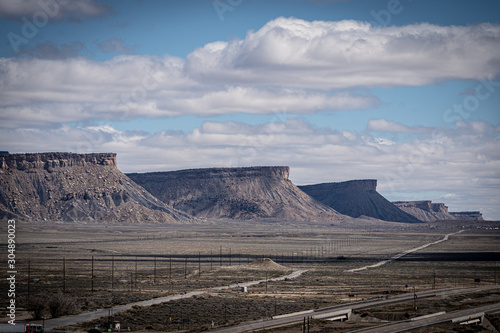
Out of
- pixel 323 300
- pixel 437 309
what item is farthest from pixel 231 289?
pixel 437 309

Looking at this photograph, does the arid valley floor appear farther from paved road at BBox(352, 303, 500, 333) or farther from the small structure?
paved road at BBox(352, 303, 500, 333)

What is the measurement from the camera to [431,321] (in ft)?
190

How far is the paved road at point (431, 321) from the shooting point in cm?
5324

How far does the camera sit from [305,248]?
16550 centimetres

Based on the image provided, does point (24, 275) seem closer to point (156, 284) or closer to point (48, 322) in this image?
point (156, 284)

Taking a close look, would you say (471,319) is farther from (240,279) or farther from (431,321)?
(240,279)

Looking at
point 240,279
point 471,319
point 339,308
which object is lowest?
point 471,319

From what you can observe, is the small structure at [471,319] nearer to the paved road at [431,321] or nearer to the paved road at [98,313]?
the paved road at [431,321]

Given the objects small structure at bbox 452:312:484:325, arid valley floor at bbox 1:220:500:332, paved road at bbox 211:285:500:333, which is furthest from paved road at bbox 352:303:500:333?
paved road at bbox 211:285:500:333

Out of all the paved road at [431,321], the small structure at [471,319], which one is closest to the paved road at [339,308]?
the paved road at [431,321]

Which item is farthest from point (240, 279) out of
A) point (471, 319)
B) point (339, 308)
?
point (471, 319)

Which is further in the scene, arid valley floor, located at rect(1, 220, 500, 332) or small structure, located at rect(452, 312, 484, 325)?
arid valley floor, located at rect(1, 220, 500, 332)

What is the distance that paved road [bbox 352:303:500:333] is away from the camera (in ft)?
175

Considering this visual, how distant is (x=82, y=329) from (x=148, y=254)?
8603 centimetres
